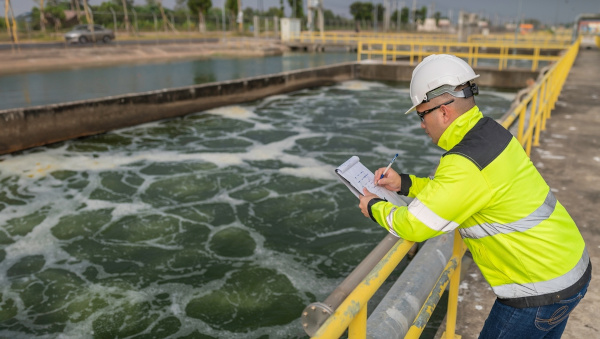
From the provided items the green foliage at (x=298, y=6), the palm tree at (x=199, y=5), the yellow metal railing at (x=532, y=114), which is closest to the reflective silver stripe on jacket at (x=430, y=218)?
the yellow metal railing at (x=532, y=114)

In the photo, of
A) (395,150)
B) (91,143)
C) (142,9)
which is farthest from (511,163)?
(142,9)

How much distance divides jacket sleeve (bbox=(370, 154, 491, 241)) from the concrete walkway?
1.56 meters

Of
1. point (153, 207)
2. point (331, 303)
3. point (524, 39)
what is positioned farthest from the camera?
point (524, 39)

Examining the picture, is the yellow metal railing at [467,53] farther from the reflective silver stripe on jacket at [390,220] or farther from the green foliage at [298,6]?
the green foliage at [298,6]

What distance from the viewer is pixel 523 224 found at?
1821 millimetres

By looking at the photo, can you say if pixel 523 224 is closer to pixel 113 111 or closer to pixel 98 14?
pixel 113 111

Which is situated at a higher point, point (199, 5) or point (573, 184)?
point (199, 5)

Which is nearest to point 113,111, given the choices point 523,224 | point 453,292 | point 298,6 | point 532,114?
point 532,114

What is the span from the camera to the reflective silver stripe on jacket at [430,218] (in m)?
1.75

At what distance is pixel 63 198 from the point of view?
28.0ft

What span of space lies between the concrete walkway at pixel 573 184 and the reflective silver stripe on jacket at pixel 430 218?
5.07 feet

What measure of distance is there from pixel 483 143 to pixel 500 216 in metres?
0.30

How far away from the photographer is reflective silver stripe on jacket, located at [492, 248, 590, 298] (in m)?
1.87

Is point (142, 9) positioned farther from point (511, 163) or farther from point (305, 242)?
point (511, 163)
